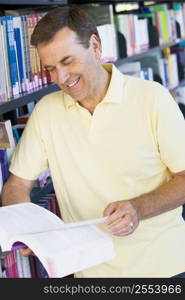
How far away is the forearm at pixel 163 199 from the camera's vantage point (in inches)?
61.9

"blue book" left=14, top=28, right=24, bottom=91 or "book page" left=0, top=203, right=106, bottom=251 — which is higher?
"blue book" left=14, top=28, right=24, bottom=91

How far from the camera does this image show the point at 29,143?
5.67ft

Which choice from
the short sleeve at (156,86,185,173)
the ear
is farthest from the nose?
the short sleeve at (156,86,185,173)

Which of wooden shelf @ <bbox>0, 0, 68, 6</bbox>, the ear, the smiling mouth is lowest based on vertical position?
the smiling mouth

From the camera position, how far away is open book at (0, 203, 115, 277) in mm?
1327

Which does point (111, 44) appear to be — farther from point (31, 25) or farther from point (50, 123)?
point (50, 123)

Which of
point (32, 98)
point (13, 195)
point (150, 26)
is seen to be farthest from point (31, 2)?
point (150, 26)

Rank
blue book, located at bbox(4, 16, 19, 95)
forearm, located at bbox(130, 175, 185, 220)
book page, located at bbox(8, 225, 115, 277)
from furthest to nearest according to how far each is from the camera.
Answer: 1. blue book, located at bbox(4, 16, 19, 95)
2. forearm, located at bbox(130, 175, 185, 220)
3. book page, located at bbox(8, 225, 115, 277)

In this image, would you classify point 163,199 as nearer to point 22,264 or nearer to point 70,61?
point 70,61

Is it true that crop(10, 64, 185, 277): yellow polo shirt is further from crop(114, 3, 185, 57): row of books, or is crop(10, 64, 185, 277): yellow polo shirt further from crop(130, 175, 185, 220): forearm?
crop(114, 3, 185, 57): row of books

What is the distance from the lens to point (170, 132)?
160 cm

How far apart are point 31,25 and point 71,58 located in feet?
2.05

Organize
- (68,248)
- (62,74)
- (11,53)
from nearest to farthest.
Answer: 1. (68,248)
2. (62,74)
3. (11,53)

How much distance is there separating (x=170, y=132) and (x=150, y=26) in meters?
2.44
